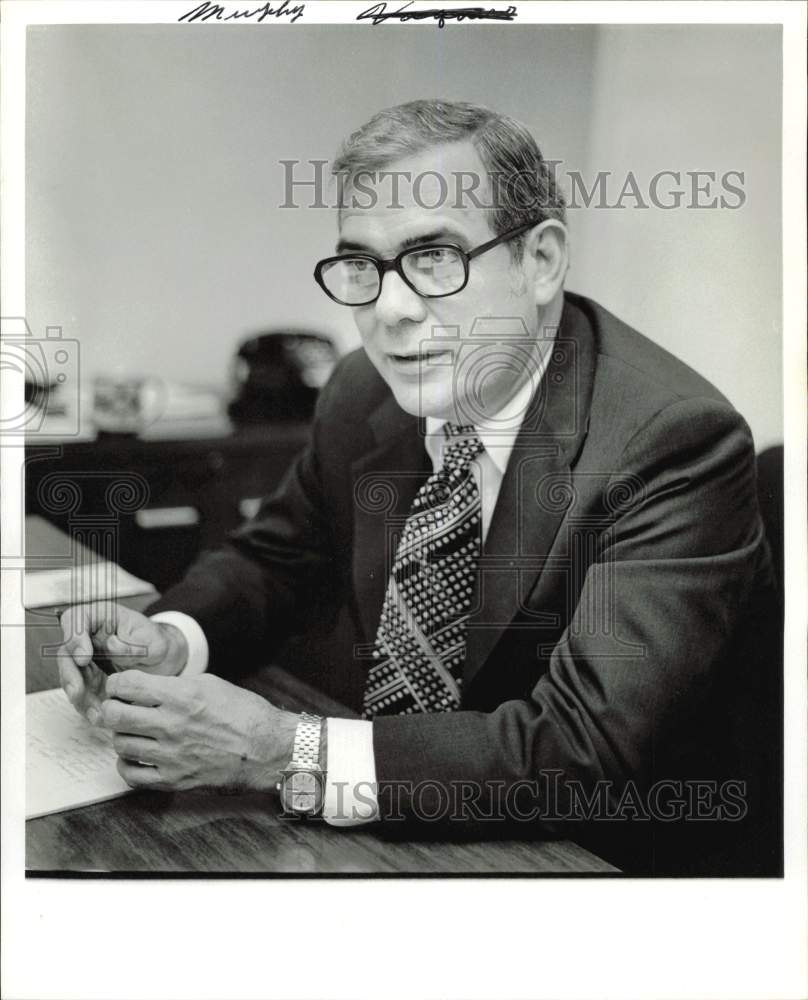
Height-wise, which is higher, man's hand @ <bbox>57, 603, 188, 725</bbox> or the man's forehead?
the man's forehead

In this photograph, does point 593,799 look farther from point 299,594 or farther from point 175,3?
point 175,3

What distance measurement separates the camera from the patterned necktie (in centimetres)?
151

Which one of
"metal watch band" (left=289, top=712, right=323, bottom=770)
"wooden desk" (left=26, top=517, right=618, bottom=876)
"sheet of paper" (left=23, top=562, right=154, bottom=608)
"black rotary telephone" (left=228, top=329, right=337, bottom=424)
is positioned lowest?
"wooden desk" (left=26, top=517, right=618, bottom=876)

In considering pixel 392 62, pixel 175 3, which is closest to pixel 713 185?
pixel 392 62

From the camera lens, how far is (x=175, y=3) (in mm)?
1518

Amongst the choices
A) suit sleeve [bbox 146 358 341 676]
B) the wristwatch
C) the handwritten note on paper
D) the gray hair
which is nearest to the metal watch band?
the wristwatch

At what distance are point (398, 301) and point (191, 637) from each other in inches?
24.4

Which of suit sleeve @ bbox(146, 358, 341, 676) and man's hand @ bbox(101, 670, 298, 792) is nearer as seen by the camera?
man's hand @ bbox(101, 670, 298, 792)

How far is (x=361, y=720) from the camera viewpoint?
1497 mm

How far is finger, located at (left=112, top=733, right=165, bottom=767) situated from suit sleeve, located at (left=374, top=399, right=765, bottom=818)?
0.32 metres

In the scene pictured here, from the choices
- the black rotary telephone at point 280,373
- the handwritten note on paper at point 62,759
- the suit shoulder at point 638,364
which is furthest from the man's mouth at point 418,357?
the handwritten note on paper at point 62,759

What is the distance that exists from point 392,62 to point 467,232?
289 mm
